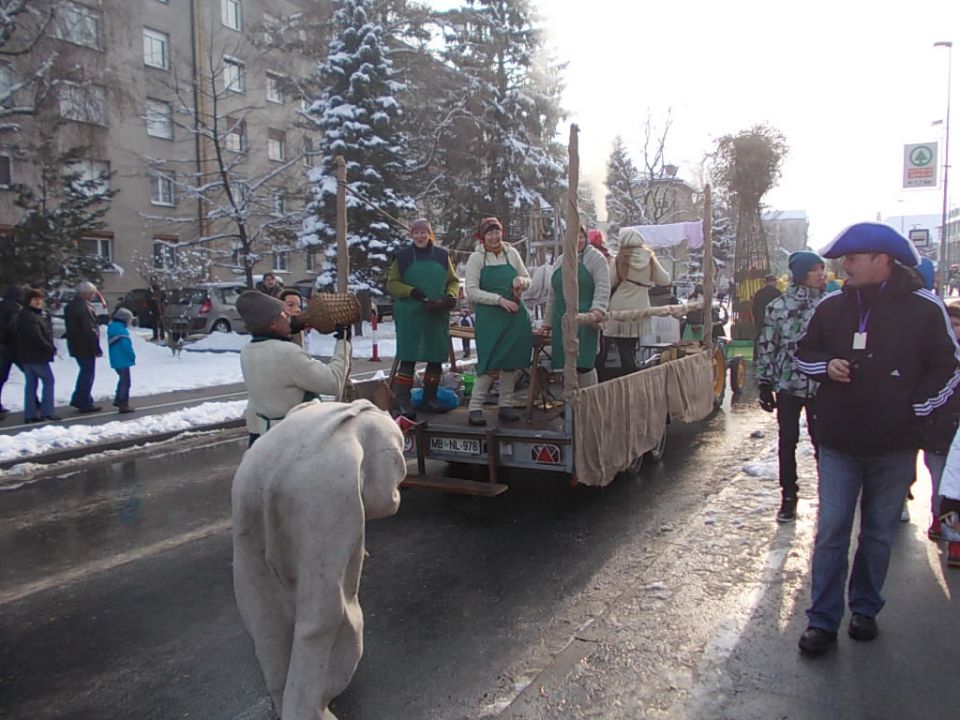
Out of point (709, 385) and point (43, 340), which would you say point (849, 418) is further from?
point (43, 340)

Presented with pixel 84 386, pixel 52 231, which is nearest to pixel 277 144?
pixel 52 231

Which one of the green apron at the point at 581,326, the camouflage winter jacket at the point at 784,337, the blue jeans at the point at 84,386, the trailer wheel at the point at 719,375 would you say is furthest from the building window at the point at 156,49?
the camouflage winter jacket at the point at 784,337

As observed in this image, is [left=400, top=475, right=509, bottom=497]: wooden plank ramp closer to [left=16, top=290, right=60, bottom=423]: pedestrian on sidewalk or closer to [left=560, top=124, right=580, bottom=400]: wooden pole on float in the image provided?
[left=560, top=124, right=580, bottom=400]: wooden pole on float

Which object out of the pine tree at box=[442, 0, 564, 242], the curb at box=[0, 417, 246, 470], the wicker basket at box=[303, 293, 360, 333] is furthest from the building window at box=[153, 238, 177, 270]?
the wicker basket at box=[303, 293, 360, 333]

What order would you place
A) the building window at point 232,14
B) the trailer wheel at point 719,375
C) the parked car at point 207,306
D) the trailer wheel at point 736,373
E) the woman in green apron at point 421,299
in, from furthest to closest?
the building window at point 232,14 < the parked car at point 207,306 < the trailer wheel at point 736,373 < the trailer wheel at point 719,375 < the woman in green apron at point 421,299

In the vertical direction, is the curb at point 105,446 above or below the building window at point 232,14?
below

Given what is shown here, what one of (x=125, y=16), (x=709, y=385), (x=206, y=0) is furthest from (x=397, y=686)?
(x=206, y=0)

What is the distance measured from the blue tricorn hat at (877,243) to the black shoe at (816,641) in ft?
5.96

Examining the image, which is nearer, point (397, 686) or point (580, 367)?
point (397, 686)

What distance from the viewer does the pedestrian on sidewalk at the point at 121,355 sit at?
1092 cm

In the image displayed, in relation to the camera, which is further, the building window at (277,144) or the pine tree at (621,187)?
the building window at (277,144)

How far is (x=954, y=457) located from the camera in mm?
3885

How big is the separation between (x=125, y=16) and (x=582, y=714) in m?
21.7

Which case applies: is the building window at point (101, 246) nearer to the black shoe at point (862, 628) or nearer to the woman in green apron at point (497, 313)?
the woman in green apron at point (497, 313)
